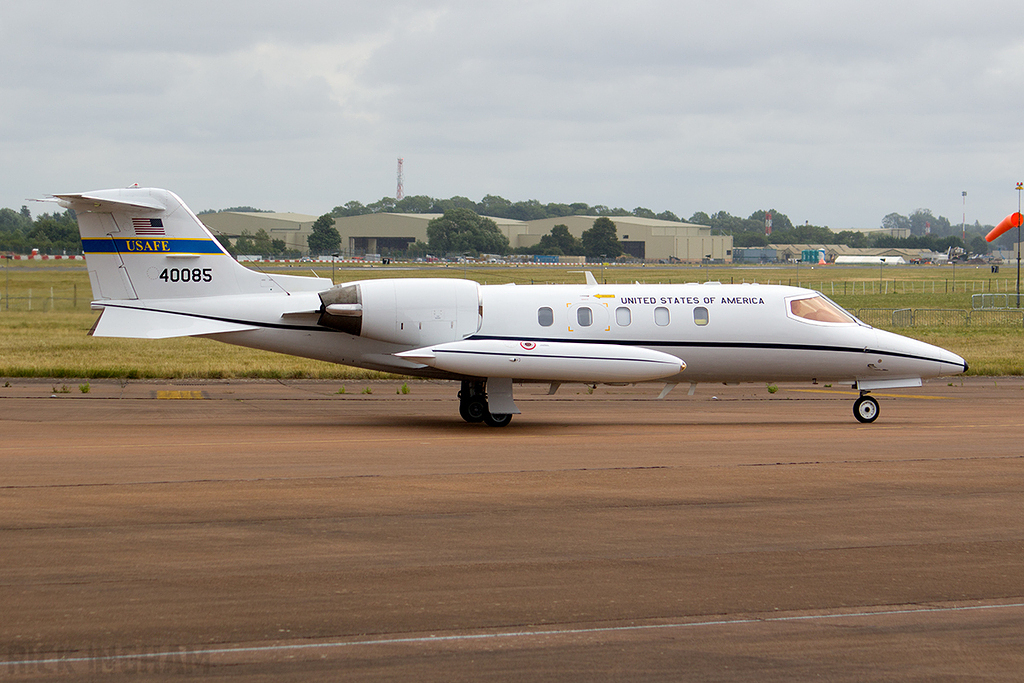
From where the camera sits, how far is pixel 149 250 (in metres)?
20.2

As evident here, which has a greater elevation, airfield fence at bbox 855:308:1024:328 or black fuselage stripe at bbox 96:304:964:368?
black fuselage stripe at bbox 96:304:964:368

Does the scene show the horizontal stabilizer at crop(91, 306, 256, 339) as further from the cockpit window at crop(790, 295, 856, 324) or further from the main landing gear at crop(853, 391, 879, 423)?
the main landing gear at crop(853, 391, 879, 423)

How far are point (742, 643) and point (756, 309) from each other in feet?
45.5

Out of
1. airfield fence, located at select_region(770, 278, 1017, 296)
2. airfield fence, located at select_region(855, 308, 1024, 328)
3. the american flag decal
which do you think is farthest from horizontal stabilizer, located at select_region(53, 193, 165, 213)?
airfield fence, located at select_region(770, 278, 1017, 296)

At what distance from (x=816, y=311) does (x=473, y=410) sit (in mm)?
7159

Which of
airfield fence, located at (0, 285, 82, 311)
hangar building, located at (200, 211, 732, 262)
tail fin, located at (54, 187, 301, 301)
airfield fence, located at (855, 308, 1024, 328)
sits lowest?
airfield fence, located at (855, 308, 1024, 328)

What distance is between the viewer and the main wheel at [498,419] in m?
20.0

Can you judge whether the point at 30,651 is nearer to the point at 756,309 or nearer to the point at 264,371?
the point at 756,309

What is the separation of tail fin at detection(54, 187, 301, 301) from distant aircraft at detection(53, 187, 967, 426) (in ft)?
0.09

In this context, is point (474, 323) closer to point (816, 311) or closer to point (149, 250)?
point (149, 250)

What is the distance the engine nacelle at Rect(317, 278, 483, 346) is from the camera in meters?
19.7

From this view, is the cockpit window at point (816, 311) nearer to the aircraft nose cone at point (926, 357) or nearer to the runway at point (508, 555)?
the aircraft nose cone at point (926, 357)

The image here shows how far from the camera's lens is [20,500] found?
11727 mm

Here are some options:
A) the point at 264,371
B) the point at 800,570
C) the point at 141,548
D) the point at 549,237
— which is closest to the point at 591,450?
the point at 800,570
